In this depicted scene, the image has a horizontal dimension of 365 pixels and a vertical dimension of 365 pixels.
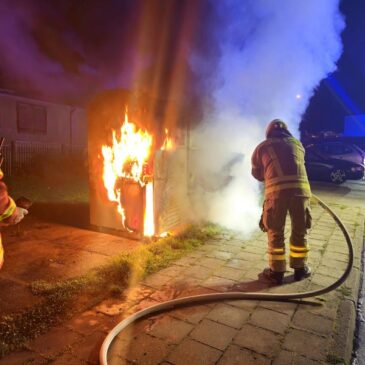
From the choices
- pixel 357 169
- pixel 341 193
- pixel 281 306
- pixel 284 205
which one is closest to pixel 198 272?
pixel 281 306

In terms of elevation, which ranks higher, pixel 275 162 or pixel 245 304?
pixel 275 162

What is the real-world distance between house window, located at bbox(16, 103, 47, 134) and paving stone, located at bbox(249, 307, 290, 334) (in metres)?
15.8

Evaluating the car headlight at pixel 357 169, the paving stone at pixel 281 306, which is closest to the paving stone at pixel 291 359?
the paving stone at pixel 281 306

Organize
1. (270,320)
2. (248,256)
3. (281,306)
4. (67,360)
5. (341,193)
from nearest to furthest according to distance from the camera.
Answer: (67,360), (270,320), (281,306), (248,256), (341,193)

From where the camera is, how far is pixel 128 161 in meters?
5.22

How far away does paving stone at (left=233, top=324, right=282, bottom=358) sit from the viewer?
279cm

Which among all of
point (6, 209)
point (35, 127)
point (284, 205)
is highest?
point (35, 127)

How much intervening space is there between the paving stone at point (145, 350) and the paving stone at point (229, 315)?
0.65 metres

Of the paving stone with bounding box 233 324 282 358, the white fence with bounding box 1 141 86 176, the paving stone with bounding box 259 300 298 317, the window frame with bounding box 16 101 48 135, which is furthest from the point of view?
the window frame with bounding box 16 101 48 135

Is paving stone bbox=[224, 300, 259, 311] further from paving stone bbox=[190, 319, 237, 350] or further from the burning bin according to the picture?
the burning bin

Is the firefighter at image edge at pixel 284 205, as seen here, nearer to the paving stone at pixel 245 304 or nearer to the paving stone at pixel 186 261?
the paving stone at pixel 245 304

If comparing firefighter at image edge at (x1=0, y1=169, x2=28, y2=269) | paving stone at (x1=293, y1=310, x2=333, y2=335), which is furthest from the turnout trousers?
firefighter at image edge at (x1=0, y1=169, x2=28, y2=269)

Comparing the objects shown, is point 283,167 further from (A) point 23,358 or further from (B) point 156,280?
(A) point 23,358

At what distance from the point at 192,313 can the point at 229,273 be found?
1.16m
